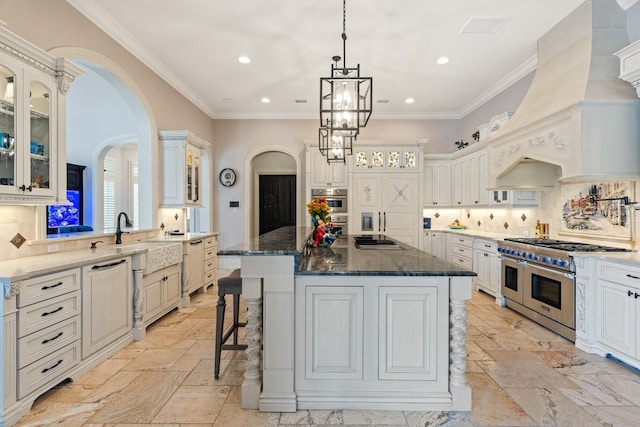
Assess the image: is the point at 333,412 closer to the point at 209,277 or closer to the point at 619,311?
the point at 619,311

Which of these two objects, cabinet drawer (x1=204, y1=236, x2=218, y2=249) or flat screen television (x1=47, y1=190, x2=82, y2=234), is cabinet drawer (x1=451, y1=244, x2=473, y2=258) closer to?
cabinet drawer (x1=204, y1=236, x2=218, y2=249)

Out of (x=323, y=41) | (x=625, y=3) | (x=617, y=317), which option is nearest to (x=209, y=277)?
(x=323, y=41)

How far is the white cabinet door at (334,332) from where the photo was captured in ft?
6.85

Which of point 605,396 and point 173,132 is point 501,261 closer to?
point 605,396

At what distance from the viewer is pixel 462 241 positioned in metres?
5.29

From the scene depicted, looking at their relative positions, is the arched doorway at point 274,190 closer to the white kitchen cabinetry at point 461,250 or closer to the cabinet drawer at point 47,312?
the white kitchen cabinetry at point 461,250

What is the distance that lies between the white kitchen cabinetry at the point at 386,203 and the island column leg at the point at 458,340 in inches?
159

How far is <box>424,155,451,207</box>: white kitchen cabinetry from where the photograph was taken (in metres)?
6.24

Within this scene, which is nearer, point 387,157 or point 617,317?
point 617,317

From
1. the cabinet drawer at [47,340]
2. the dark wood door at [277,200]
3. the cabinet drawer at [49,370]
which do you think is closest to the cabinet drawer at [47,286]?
the cabinet drawer at [47,340]

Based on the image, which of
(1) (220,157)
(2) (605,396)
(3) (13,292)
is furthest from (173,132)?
(2) (605,396)

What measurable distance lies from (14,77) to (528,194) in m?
5.55

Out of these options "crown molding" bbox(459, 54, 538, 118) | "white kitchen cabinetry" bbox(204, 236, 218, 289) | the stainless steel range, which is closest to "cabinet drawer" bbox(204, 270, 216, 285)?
"white kitchen cabinetry" bbox(204, 236, 218, 289)

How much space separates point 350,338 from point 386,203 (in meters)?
4.26
